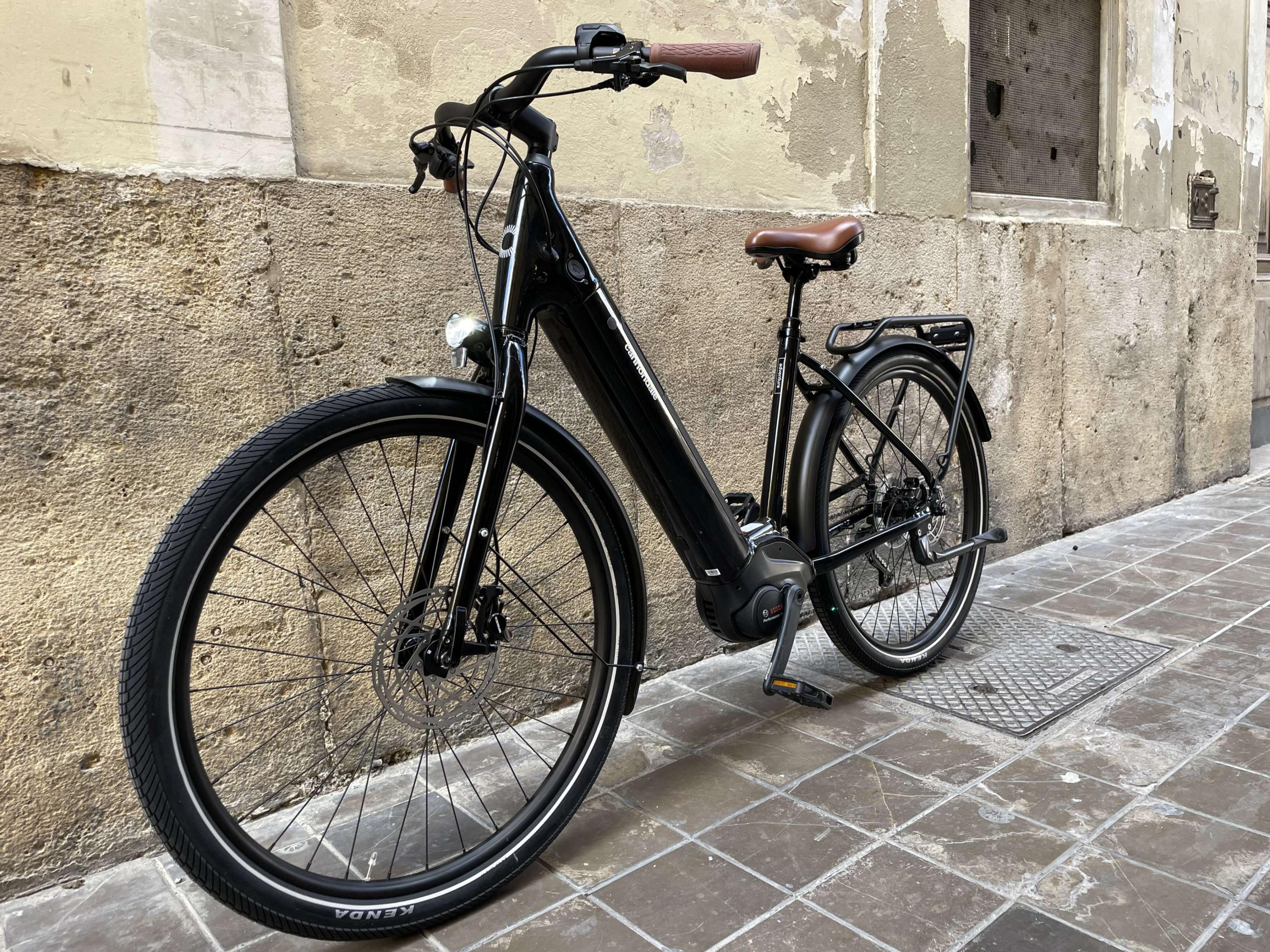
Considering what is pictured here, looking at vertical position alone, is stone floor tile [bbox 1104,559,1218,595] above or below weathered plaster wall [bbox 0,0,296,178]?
below

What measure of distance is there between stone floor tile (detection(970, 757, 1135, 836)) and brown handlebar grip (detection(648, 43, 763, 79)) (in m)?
1.71

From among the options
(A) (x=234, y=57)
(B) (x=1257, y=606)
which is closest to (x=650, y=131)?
(A) (x=234, y=57)

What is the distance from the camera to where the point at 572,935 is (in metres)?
1.78

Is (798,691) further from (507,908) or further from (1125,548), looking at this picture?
(1125,548)

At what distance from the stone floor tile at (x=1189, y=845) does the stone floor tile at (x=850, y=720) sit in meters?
0.66

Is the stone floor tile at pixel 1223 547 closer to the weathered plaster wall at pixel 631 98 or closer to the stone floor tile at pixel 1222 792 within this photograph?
the stone floor tile at pixel 1222 792

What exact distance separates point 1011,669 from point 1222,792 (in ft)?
2.76

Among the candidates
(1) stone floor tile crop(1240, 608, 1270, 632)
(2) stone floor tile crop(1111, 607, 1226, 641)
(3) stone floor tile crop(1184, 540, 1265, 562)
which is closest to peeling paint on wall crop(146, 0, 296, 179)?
(2) stone floor tile crop(1111, 607, 1226, 641)

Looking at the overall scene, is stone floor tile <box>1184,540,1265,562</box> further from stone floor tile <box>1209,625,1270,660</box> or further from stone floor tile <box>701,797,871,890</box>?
stone floor tile <box>701,797,871,890</box>

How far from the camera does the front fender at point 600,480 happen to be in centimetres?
181

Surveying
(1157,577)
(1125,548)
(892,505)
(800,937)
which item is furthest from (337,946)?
(1125,548)

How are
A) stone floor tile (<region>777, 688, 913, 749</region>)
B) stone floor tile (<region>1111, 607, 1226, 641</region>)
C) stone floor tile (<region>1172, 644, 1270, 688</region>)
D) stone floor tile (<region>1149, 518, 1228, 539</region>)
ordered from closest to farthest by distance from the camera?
stone floor tile (<region>777, 688, 913, 749</region>), stone floor tile (<region>1172, 644, 1270, 688</region>), stone floor tile (<region>1111, 607, 1226, 641</region>), stone floor tile (<region>1149, 518, 1228, 539</region>)

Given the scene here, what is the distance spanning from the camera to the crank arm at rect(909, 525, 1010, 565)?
302 centimetres

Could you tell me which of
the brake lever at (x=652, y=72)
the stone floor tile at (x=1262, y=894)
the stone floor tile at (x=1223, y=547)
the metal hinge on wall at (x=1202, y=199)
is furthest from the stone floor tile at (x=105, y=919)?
the metal hinge on wall at (x=1202, y=199)
